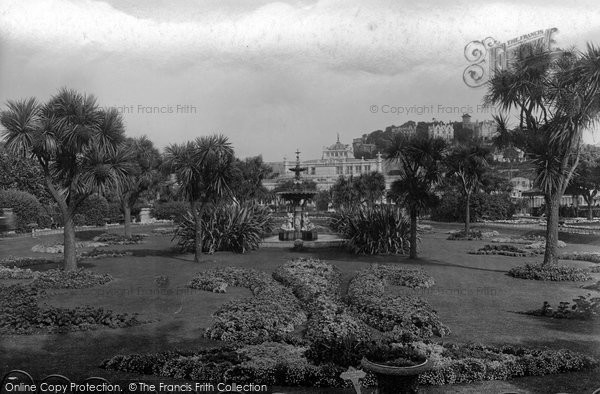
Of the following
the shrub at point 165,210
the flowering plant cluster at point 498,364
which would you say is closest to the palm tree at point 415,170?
the flowering plant cluster at point 498,364

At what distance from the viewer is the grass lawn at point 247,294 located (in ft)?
26.6

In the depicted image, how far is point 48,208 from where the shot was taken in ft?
128

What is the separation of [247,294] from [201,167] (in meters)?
7.04

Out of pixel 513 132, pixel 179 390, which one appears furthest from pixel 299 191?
pixel 179 390

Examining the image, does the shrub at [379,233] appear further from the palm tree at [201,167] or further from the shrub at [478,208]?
the shrub at [478,208]

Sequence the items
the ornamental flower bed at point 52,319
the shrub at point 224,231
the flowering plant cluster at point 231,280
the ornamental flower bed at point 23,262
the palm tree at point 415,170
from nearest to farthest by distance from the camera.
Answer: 1. the ornamental flower bed at point 52,319
2. the flowering plant cluster at point 231,280
3. the palm tree at point 415,170
4. the ornamental flower bed at point 23,262
5. the shrub at point 224,231

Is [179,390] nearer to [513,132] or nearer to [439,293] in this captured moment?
[439,293]

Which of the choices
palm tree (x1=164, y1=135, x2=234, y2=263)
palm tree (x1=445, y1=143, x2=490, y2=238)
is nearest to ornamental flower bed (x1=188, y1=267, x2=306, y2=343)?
palm tree (x1=164, y1=135, x2=234, y2=263)

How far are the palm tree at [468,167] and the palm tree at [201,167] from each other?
12788 millimetres

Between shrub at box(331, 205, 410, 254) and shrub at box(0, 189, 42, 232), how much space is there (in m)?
23.7

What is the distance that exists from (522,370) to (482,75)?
938 centimetres

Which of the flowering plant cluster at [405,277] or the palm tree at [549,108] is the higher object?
the palm tree at [549,108]

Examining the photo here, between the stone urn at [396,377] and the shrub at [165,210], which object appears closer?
the stone urn at [396,377]

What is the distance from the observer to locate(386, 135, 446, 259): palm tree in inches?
739
